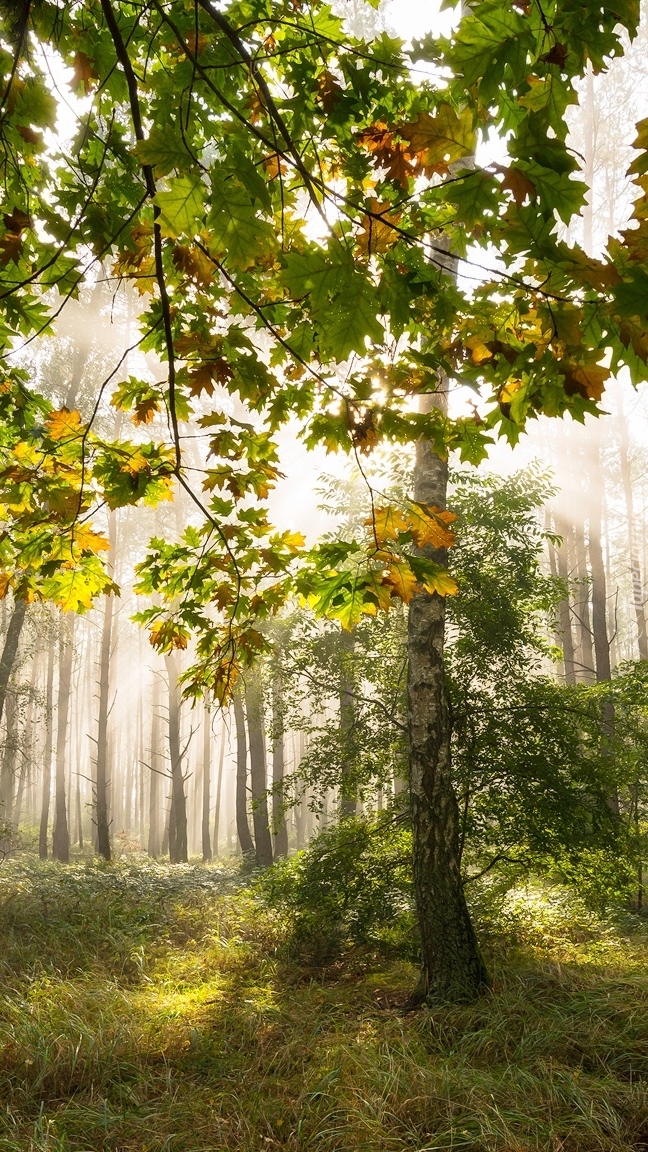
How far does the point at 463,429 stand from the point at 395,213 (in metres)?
0.88

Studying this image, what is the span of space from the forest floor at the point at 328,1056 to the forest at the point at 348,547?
0.9 inches

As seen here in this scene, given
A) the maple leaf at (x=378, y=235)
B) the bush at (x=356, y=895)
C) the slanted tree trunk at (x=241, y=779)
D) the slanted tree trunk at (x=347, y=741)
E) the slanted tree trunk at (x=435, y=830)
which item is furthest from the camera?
the slanted tree trunk at (x=241, y=779)

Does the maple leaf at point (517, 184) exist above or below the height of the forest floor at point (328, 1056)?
above

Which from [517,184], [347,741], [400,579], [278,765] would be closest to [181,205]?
[517,184]

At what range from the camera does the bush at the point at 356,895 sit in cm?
552

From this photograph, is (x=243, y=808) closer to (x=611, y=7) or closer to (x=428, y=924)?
(x=428, y=924)

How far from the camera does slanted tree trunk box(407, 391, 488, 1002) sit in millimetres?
4137

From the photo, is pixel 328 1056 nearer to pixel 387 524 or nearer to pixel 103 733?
pixel 387 524

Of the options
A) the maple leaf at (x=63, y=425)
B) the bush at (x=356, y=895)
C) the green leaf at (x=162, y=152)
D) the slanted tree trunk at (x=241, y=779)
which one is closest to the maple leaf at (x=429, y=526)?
the green leaf at (x=162, y=152)

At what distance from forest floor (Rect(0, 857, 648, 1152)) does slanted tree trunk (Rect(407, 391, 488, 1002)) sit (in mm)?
235

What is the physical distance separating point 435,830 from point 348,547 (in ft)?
9.12

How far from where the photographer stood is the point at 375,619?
24.2 feet

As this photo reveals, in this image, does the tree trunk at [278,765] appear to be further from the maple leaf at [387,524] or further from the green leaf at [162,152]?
the green leaf at [162,152]

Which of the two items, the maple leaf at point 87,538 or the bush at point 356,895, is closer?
the maple leaf at point 87,538
